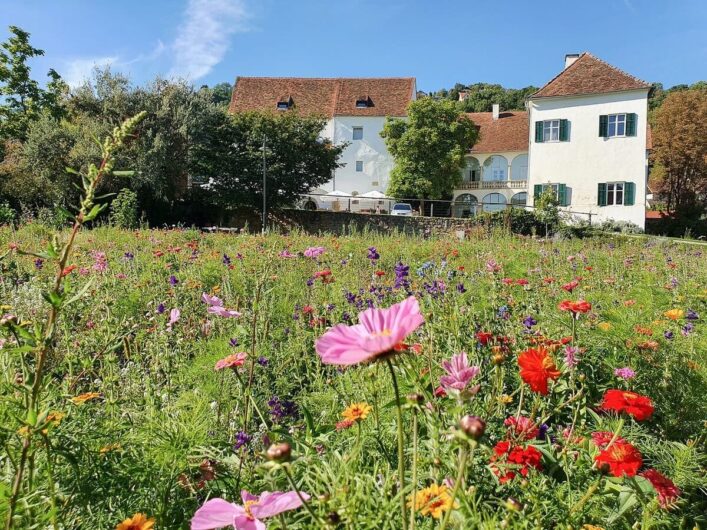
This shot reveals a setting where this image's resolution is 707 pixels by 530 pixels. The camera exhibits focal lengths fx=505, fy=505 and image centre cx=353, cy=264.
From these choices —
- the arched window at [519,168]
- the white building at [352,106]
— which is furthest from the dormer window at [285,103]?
the arched window at [519,168]

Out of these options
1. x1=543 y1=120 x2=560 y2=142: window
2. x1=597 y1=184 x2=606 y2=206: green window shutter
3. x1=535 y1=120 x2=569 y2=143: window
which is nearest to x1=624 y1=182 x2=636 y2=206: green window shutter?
x1=597 y1=184 x2=606 y2=206: green window shutter

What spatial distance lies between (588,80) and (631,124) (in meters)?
2.94

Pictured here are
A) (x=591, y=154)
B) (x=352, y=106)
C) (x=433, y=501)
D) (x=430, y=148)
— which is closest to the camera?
(x=433, y=501)

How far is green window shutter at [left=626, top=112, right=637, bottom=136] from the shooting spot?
23.3m

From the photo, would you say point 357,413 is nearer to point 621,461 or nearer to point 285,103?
point 621,461

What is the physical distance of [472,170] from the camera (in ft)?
112

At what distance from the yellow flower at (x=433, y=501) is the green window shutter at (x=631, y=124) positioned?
26.6 metres

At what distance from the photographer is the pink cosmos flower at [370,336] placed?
A: 0.64m

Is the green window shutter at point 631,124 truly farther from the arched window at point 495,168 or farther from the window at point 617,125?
the arched window at point 495,168

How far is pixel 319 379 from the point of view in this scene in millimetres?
2254

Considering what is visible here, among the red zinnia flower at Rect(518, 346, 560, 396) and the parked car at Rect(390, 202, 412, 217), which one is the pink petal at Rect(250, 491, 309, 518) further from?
the parked car at Rect(390, 202, 412, 217)

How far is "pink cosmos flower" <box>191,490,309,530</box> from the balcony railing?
3339cm

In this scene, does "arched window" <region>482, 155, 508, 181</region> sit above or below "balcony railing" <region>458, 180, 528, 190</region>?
above

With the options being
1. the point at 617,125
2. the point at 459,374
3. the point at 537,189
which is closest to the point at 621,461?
the point at 459,374
